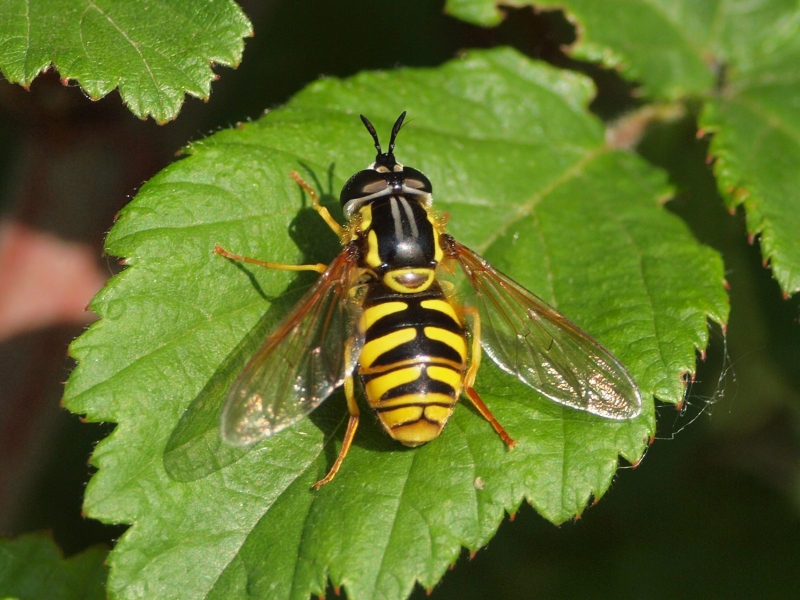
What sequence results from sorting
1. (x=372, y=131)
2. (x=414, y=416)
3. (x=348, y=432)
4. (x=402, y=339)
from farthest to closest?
1. (x=372, y=131)
2. (x=348, y=432)
3. (x=402, y=339)
4. (x=414, y=416)

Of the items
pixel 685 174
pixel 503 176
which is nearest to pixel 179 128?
pixel 503 176

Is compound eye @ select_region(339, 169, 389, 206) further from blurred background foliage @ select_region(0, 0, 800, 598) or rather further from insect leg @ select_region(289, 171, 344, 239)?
blurred background foliage @ select_region(0, 0, 800, 598)

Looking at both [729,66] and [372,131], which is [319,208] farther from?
[729,66]

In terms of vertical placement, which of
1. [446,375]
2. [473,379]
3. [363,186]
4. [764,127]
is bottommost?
[473,379]

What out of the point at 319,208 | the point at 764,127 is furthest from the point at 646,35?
the point at 319,208

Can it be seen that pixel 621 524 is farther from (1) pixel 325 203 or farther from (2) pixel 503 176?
(1) pixel 325 203

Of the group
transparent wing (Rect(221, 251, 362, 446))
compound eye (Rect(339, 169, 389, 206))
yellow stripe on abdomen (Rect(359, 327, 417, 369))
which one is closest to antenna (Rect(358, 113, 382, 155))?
compound eye (Rect(339, 169, 389, 206))

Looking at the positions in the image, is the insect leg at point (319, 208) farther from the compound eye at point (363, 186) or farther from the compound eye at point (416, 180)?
the compound eye at point (416, 180)
